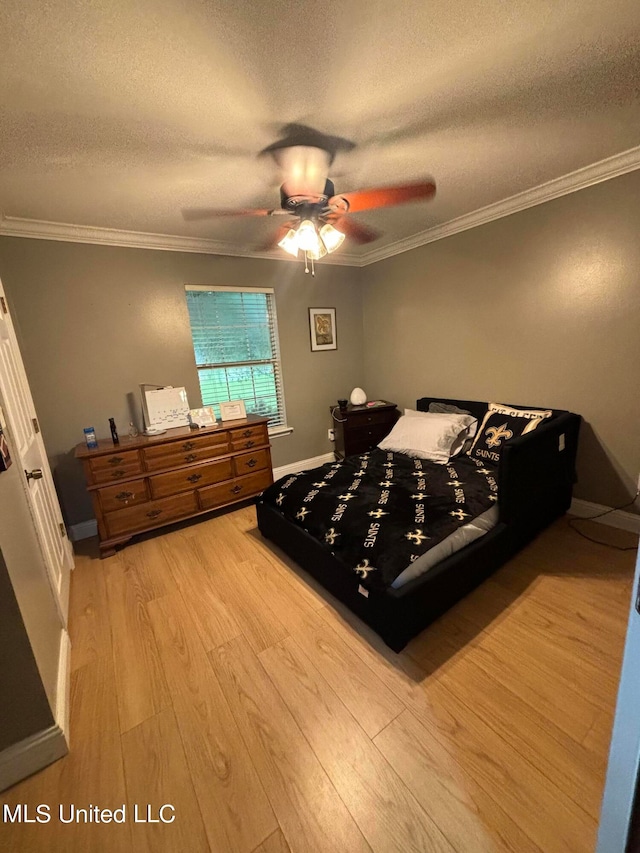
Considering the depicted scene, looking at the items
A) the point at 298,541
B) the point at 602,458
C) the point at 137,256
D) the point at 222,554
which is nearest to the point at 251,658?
the point at 298,541

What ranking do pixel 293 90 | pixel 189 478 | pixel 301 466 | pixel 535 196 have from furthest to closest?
pixel 301 466, pixel 189 478, pixel 535 196, pixel 293 90

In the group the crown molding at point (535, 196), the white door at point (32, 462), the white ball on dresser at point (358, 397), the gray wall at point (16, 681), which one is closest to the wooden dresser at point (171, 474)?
the white door at point (32, 462)

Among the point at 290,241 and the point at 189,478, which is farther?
the point at 189,478

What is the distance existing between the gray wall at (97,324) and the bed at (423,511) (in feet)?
5.01

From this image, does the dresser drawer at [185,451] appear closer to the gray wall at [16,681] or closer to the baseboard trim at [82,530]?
the baseboard trim at [82,530]

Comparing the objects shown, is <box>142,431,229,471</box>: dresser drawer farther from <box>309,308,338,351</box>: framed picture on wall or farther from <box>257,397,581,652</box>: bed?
<box>309,308,338,351</box>: framed picture on wall

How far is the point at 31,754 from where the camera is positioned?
1.17m

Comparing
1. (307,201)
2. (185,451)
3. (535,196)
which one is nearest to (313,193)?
(307,201)

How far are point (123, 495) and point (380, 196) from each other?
255 cm

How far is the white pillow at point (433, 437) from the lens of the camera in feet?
8.77

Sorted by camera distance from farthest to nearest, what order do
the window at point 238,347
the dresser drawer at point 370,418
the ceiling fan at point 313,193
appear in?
1. the dresser drawer at point 370,418
2. the window at point 238,347
3. the ceiling fan at point 313,193

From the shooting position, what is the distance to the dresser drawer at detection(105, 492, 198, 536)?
2428mm

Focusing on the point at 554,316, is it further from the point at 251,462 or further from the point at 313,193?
the point at 251,462

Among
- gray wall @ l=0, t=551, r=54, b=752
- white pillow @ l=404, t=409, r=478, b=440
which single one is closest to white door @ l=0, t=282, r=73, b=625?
gray wall @ l=0, t=551, r=54, b=752
